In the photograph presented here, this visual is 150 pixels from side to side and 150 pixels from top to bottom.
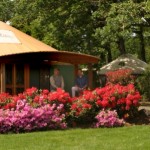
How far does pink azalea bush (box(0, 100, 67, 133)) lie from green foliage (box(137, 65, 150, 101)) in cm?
1274

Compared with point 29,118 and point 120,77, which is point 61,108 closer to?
point 29,118

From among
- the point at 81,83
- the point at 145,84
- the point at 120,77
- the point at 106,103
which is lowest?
the point at 106,103

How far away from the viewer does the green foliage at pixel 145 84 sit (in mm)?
24947

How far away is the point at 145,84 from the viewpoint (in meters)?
25.2

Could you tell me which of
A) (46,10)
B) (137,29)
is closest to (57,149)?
(46,10)

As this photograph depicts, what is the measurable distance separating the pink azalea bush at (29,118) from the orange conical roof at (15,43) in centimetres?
555

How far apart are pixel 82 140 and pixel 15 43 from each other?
33.1 ft

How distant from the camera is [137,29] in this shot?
35.3 metres

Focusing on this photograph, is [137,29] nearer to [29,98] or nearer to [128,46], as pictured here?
[29,98]

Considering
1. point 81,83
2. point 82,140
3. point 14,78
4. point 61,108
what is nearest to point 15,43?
point 14,78

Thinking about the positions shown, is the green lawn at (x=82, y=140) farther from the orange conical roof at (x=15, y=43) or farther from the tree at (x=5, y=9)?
the tree at (x=5, y=9)

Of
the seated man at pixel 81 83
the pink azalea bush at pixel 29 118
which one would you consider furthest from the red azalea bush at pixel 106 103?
the seated man at pixel 81 83

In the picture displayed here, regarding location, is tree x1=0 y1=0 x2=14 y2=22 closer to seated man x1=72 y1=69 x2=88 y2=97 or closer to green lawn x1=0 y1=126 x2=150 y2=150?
seated man x1=72 y1=69 x2=88 y2=97

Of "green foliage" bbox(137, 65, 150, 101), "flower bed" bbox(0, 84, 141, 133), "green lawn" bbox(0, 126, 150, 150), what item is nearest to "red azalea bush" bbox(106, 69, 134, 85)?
"green foliage" bbox(137, 65, 150, 101)
